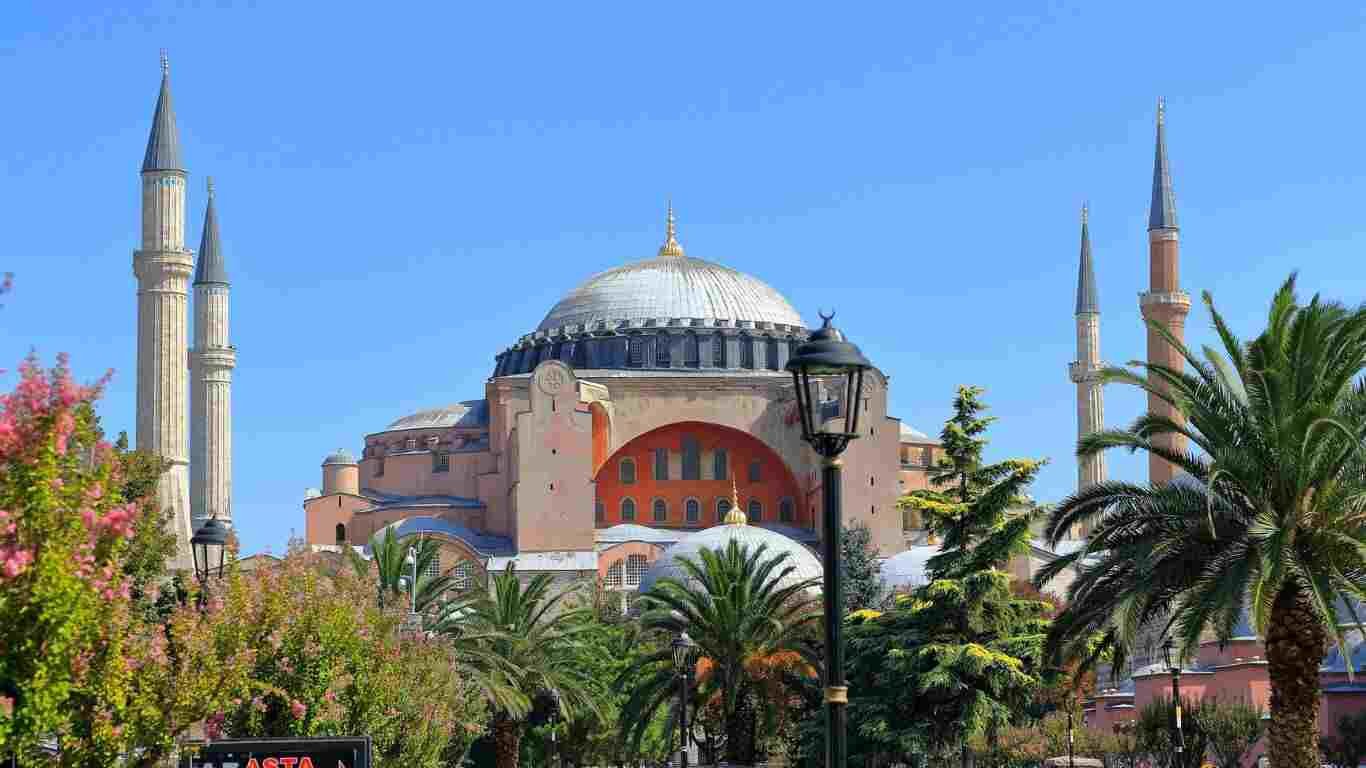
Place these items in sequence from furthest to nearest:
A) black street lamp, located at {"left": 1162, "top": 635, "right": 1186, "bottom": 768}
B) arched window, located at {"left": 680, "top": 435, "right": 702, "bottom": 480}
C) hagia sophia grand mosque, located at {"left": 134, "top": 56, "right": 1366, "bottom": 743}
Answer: arched window, located at {"left": 680, "top": 435, "right": 702, "bottom": 480} → hagia sophia grand mosque, located at {"left": 134, "top": 56, "right": 1366, "bottom": 743} → black street lamp, located at {"left": 1162, "top": 635, "right": 1186, "bottom": 768}

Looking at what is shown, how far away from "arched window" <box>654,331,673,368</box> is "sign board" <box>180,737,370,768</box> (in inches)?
2201

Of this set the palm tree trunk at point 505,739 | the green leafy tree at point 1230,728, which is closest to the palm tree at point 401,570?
the palm tree trunk at point 505,739

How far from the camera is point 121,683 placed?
11.6m

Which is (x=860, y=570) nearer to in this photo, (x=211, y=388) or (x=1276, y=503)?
(x=211, y=388)

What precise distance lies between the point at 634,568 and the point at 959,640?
3296cm

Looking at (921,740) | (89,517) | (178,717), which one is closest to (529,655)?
(921,740)

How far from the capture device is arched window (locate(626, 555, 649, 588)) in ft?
202

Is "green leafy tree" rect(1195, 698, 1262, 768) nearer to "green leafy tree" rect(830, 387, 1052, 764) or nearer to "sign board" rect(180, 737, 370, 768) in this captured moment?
"green leafy tree" rect(830, 387, 1052, 764)

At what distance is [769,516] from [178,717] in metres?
55.2

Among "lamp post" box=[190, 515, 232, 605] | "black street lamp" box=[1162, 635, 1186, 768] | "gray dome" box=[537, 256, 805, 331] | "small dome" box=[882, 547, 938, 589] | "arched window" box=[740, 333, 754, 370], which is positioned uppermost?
"gray dome" box=[537, 256, 805, 331]

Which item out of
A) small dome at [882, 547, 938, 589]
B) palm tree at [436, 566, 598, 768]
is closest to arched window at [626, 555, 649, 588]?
small dome at [882, 547, 938, 589]

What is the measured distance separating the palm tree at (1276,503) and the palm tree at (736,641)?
12.9 m

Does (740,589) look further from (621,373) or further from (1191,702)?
(621,373)

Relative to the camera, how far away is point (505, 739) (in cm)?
3406
